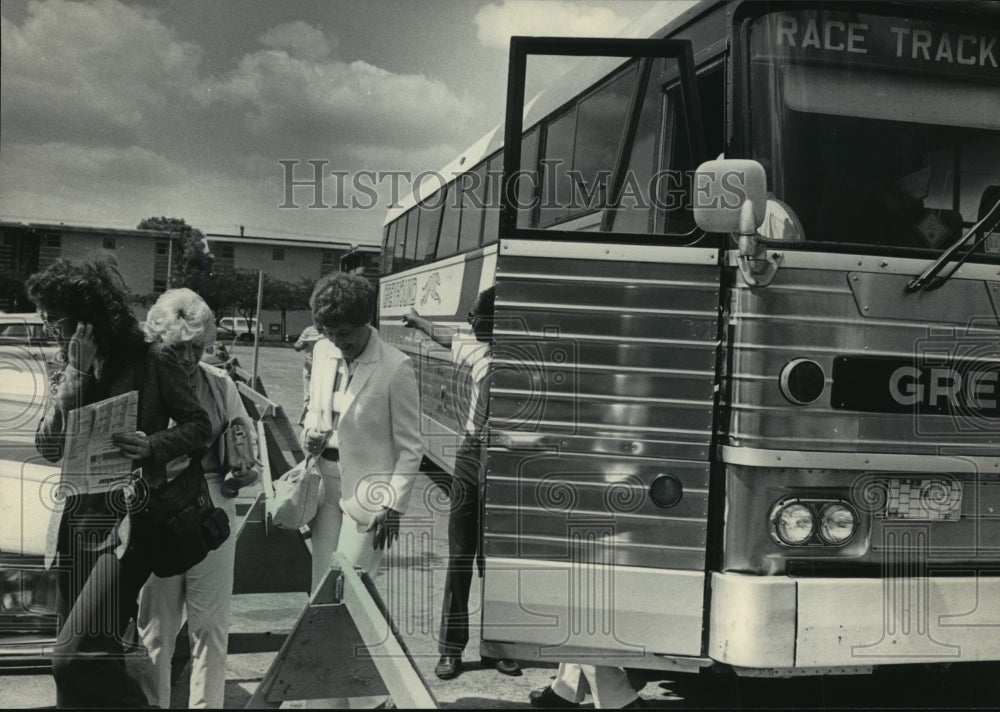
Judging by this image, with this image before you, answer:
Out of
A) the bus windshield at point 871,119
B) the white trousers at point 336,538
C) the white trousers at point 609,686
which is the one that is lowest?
the white trousers at point 609,686

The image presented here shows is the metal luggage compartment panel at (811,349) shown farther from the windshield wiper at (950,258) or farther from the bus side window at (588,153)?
the bus side window at (588,153)

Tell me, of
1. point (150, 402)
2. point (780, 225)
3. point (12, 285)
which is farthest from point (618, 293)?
point (12, 285)

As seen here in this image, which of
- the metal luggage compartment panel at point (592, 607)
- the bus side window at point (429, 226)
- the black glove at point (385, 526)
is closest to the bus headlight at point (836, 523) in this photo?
the metal luggage compartment panel at point (592, 607)

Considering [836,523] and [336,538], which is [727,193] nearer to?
[836,523]

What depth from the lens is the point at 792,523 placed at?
3668 mm

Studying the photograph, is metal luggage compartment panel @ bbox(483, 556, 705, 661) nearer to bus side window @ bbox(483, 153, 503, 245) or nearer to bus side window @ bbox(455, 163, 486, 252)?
bus side window @ bbox(483, 153, 503, 245)

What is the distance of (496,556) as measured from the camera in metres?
3.82

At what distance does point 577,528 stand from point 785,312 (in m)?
1.29

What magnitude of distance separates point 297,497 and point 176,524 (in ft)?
2.31

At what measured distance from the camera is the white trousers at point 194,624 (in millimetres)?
3863

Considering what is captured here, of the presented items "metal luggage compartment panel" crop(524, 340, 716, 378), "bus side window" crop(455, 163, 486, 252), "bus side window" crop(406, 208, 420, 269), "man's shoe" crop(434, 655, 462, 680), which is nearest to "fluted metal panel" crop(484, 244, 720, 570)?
"metal luggage compartment panel" crop(524, 340, 716, 378)

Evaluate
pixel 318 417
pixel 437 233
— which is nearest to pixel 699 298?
pixel 318 417

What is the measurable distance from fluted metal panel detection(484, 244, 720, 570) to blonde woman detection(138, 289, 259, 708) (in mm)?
1280

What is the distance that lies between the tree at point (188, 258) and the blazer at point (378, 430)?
4932 millimetres
